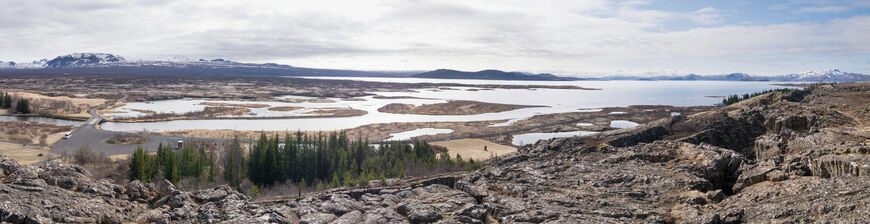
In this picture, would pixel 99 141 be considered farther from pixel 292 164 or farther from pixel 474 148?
pixel 474 148

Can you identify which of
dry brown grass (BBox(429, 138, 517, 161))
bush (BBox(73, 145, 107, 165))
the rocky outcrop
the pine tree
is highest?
the rocky outcrop

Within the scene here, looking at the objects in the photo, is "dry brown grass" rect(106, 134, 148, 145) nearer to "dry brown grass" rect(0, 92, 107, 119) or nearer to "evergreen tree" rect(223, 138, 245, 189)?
"evergreen tree" rect(223, 138, 245, 189)

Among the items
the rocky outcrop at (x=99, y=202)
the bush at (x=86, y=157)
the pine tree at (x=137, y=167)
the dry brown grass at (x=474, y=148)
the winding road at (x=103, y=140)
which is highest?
the rocky outcrop at (x=99, y=202)

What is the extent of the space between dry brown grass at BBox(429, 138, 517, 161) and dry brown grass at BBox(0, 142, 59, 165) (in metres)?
68.6

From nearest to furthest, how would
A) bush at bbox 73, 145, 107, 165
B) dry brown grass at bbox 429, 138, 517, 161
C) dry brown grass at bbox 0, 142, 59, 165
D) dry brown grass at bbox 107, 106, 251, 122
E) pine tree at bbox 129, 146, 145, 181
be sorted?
pine tree at bbox 129, 146, 145, 181 → bush at bbox 73, 145, 107, 165 → dry brown grass at bbox 0, 142, 59, 165 → dry brown grass at bbox 429, 138, 517, 161 → dry brown grass at bbox 107, 106, 251, 122

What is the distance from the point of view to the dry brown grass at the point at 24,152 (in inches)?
2825

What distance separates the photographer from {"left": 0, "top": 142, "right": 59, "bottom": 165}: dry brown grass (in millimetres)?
71750

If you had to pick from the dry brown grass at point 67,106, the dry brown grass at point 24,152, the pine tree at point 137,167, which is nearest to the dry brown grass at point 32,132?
the dry brown grass at point 24,152

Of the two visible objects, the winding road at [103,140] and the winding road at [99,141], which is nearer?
the winding road at [99,141]

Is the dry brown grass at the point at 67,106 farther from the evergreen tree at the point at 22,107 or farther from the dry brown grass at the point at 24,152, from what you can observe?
the dry brown grass at the point at 24,152

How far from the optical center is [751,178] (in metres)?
21.9

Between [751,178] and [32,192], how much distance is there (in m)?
32.1

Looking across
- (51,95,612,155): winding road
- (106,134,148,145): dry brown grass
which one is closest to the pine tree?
(51,95,612,155): winding road

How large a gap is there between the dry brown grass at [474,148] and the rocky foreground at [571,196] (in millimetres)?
56344
